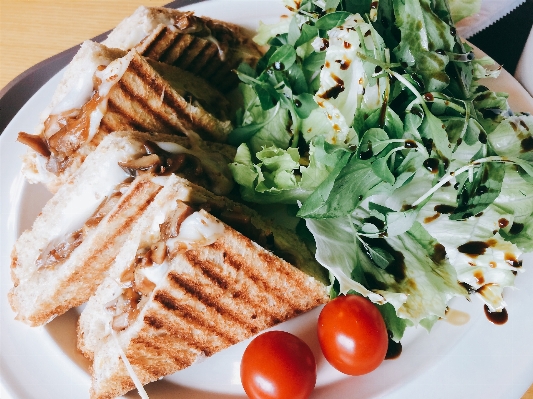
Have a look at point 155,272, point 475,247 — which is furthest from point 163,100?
point 475,247

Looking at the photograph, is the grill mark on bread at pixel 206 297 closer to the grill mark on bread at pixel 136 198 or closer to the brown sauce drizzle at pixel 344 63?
the grill mark on bread at pixel 136 198

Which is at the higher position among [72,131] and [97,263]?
[72,131]

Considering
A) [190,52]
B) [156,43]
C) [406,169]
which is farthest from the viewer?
[190,52]

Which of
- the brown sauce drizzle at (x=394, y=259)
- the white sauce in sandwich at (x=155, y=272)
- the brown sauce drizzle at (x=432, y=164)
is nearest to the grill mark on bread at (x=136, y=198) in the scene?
the white sauce in sandwich at (x=155, y=272)

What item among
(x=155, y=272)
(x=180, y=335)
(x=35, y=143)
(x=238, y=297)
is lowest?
(x=180, y=335)

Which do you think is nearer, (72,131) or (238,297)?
(238,297)

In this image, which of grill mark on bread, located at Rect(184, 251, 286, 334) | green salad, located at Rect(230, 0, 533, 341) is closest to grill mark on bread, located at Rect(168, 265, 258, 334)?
grill mark on bread, located at Rect(184, 251, 286, 334)

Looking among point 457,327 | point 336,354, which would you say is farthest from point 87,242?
point 457,327

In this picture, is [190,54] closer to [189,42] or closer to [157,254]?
[189,42]

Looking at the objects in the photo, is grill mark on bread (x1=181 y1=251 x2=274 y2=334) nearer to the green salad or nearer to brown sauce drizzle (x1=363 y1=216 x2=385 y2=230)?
the green salad
